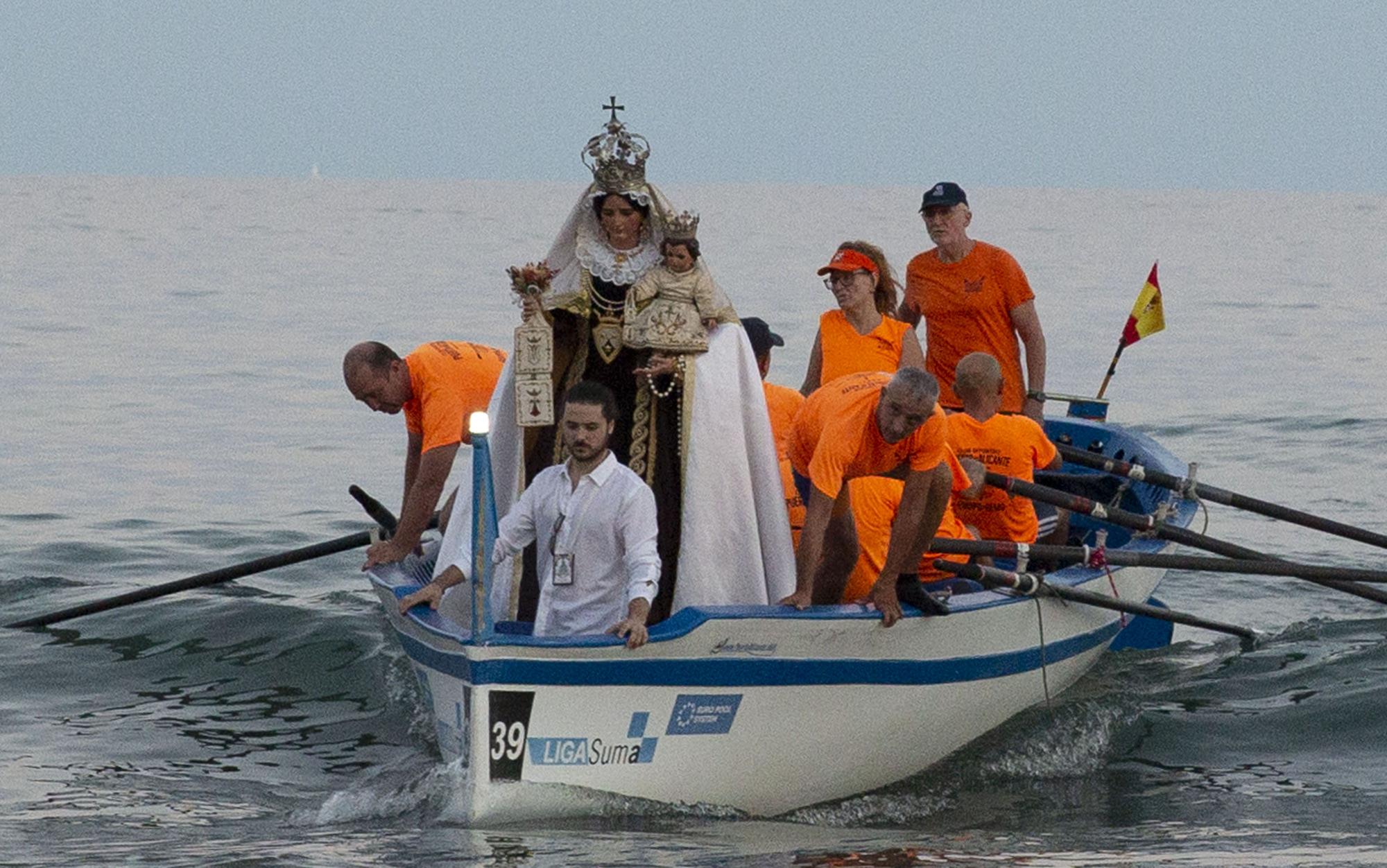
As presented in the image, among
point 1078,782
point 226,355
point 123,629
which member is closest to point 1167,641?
point 1078,782

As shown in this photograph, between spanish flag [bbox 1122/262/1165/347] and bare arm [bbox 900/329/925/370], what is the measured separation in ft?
10.8

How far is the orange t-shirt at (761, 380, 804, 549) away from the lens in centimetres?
938

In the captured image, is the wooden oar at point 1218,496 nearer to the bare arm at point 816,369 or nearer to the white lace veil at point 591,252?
the bare arm at point 816,369

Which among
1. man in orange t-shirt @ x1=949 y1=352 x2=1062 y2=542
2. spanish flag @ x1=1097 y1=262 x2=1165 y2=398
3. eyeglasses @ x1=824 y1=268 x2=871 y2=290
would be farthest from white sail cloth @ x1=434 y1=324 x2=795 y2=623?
spanish flag @ x1=1097 y1=262 x2=1165 y2=398

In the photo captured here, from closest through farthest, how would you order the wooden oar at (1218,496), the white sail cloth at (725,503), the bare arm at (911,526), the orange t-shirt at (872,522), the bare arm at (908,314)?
the bare arm at (911,526) < the white sail cloth at (725,503) < the orange t-shirt at (872,522) < the wooden oar at (1218,496) < the bare arm at (908,314)

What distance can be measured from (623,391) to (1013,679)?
7.99ft

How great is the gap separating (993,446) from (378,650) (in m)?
4.71

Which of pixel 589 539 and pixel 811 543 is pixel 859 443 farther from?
pixel 589 539

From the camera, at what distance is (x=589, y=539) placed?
7902mm

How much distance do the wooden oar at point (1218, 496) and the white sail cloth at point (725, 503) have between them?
3.29 m

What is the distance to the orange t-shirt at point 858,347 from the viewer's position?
10.1 metres

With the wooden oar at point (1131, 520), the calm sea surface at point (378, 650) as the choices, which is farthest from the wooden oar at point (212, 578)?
the wooden oar at point (1131, 520)

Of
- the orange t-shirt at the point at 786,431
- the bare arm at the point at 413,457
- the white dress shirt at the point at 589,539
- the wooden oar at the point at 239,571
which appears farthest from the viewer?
the wooden oar at the point at 239,571

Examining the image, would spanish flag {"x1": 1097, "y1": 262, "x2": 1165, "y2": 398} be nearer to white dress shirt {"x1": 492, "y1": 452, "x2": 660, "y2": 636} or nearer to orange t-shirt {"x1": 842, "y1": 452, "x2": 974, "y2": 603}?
orange t-shirt {"x1": 842, "y1": 452, "x2": 974, "y2": 603}
